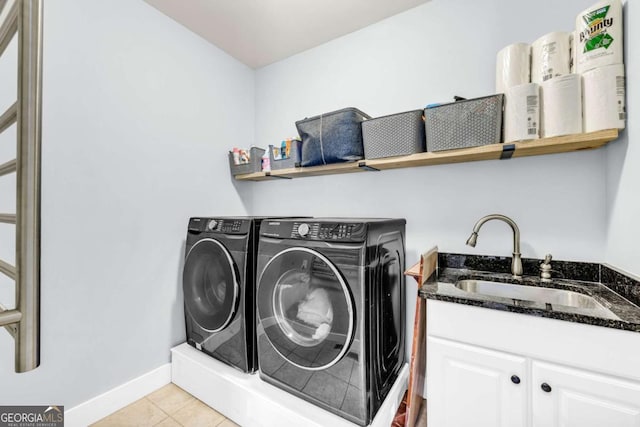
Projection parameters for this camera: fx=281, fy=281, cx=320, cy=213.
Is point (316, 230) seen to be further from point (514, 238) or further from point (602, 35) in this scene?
point (602, 35)

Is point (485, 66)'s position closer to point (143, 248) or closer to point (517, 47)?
point (517, 47)

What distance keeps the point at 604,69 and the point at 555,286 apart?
99cm

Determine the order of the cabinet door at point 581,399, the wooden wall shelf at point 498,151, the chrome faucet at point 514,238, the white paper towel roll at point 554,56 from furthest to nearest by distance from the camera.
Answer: the chrome faucet at point 514,238 < the white paper towel roll at point 554,56 < the wooden wall shelf at point 498,151 < the cabinet door at point 581,399

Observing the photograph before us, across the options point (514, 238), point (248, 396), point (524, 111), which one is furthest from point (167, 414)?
point (524, 111)

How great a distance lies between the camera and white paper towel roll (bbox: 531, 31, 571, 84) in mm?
1325

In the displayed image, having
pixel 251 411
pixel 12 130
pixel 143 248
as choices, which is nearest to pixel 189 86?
pixel 12 130

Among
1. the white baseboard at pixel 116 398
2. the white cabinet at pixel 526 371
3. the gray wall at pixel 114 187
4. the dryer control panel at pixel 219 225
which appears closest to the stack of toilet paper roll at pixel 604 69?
the white cabinet at pixel 526 371

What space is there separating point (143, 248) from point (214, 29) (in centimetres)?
170

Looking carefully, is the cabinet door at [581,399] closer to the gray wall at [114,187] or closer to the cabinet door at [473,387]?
the cabinet door at [473,387]

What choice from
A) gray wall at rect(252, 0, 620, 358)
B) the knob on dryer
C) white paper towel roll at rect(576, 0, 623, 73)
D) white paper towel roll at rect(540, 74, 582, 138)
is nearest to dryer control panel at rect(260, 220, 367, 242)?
the knob on dryer

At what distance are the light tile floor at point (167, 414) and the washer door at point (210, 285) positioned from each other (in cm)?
46

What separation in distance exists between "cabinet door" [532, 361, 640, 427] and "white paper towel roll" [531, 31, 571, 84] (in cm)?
128

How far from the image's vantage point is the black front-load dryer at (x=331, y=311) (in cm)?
132

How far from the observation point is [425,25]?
187cm
